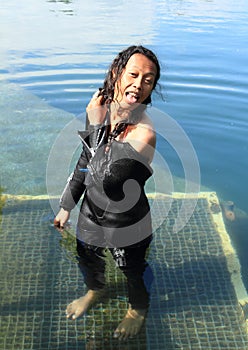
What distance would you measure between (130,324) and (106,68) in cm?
564

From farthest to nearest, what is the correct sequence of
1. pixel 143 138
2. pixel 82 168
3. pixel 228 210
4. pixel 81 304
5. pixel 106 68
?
pixel 106 68, pixel 228 210, pixel 81 304, pixel 82 168, pixel 143 138

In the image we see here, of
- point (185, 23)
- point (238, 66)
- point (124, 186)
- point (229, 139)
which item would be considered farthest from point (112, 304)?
point (185, 23)

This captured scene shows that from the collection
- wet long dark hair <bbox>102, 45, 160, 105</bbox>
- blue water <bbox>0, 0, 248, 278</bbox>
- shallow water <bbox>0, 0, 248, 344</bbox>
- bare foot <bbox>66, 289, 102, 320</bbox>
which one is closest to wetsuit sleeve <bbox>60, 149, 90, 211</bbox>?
wet long dark hair <bbox>102, 45, 160, 105</bbox>

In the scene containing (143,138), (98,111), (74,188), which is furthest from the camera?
(74,188)

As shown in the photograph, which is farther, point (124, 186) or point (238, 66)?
point (238, 66)

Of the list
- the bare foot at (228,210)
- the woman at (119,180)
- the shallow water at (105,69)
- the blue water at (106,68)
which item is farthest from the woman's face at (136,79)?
the bare foot at (228,210)

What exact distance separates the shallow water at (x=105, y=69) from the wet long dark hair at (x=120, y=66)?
5.74 ft

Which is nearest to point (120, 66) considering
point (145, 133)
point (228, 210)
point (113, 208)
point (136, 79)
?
Result: point (136, 79)

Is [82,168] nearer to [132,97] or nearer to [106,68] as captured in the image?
[132,97]

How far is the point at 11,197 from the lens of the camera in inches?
143

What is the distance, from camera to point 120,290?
2742 mm

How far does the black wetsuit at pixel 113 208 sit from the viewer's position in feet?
6.70

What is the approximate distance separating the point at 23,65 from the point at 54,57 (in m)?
0.70

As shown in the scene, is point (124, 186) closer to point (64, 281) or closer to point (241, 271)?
point (64, 281)
